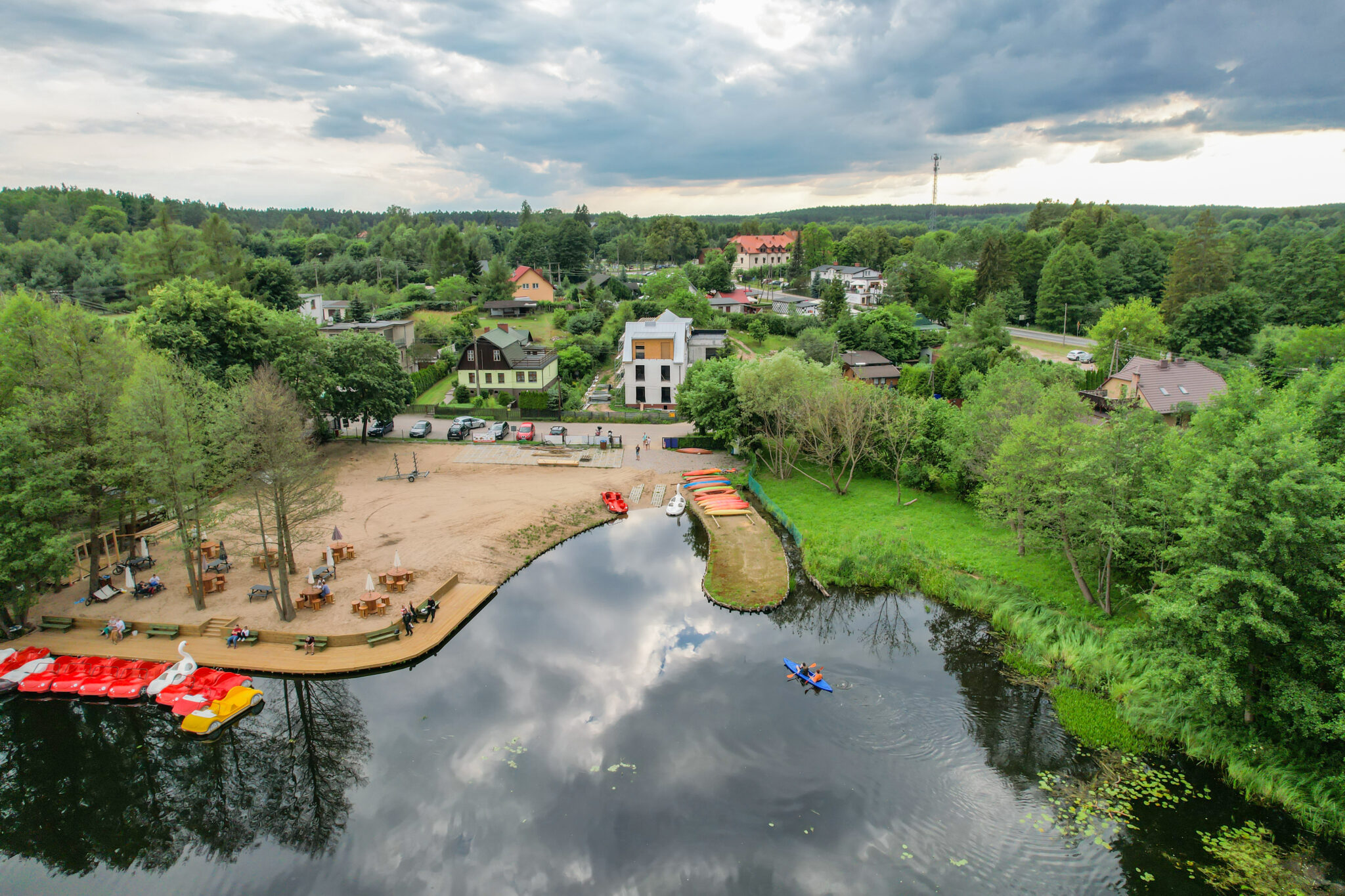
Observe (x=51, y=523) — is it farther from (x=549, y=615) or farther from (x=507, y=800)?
(x=507, y=800)

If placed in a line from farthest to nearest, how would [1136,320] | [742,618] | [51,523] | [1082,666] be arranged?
[1136,320]
[742,618]
[51,523]
[1082,666]

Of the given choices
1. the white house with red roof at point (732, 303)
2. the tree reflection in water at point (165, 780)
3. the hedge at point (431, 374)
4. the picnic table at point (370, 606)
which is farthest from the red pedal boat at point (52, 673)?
the white house with red roof at point (732, 303)

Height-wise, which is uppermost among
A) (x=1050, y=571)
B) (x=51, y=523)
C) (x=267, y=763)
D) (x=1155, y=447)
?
(x=1155, y=447)

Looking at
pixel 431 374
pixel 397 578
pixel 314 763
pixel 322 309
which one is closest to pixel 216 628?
pixel 397 578

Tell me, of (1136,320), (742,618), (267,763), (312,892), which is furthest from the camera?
(1136,320)

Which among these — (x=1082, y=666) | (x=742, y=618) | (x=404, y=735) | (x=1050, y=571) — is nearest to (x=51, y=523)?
(x=404, y=735)

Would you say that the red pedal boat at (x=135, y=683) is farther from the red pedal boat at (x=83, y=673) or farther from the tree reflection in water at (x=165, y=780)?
the red pedal boat at (x=83, y=673)

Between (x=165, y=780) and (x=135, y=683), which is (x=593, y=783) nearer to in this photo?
(x=165, y=780)
